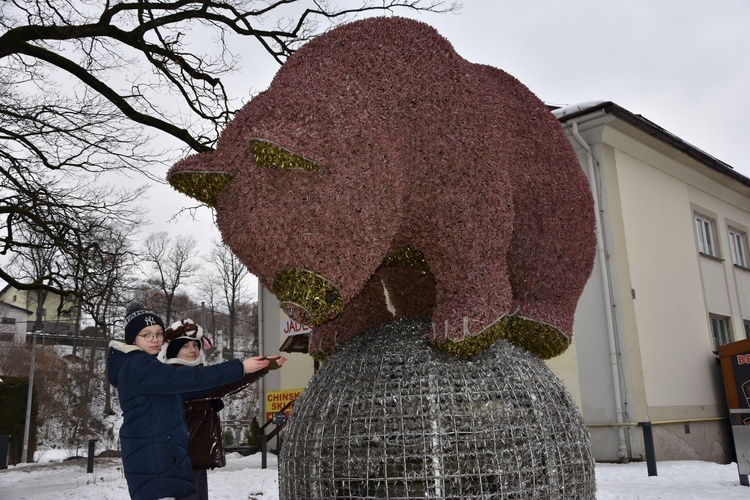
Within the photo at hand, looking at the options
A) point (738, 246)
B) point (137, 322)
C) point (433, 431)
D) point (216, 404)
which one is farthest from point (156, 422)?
point (738, 246)

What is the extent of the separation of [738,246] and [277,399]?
38.5 ft

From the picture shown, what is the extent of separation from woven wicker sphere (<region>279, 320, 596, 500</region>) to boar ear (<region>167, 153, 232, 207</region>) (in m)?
0.87

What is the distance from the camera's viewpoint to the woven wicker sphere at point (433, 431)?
2.21 m

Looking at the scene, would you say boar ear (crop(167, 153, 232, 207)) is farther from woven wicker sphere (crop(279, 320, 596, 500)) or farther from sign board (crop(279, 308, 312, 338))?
sign board (crop(279, 308, 312, 338))

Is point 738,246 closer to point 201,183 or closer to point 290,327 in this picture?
point 290,327

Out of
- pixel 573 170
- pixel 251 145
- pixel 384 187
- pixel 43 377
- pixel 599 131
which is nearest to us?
pixel 251 145

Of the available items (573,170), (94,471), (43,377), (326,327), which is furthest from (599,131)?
(43,377)

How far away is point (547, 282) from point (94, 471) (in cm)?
1214

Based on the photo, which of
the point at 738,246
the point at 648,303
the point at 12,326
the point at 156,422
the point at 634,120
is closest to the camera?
the point at 156,422

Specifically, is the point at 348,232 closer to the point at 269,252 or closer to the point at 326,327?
the point at 269,252

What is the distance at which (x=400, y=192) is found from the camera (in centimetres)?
243

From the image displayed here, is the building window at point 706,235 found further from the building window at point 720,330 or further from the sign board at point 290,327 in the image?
the sign board at point 290,327

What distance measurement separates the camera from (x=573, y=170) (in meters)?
3.03

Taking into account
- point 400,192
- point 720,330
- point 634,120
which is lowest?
point 400,192
